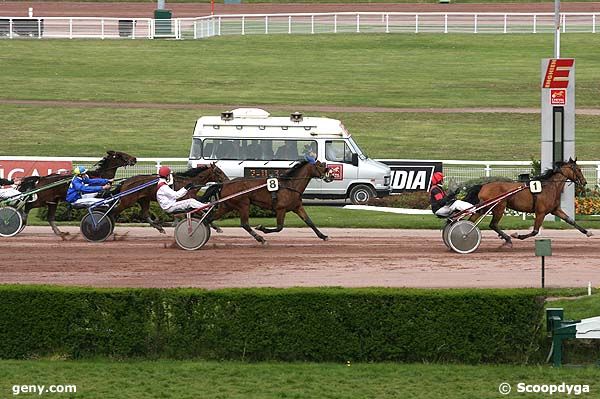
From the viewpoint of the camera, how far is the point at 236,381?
12.9 m

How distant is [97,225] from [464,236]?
593cm

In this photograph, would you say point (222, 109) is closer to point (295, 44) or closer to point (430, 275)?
point (295, 44)

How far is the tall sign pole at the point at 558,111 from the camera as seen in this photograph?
74.5 ft

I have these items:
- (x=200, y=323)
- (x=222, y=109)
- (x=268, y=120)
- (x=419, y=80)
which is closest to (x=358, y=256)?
(x=200, y=323)

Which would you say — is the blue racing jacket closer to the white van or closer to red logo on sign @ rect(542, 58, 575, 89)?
the white van

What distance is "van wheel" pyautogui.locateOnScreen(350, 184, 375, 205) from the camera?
27.4 meters

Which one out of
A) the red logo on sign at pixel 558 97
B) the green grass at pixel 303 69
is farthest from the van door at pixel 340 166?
the green grass at pixel 303 69

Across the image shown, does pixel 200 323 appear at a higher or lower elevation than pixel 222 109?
lower

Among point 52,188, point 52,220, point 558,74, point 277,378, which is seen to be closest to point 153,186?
point 52,188

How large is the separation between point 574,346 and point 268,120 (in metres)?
14.7

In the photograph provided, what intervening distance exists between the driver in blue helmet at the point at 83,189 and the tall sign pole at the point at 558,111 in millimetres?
7876

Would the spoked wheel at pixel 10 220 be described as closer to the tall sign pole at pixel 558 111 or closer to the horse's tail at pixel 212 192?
the horse's tail at pixel 212 192

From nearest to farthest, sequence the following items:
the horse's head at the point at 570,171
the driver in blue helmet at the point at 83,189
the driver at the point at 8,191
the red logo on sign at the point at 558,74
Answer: the horse's head at the point at 570,171 → the driver in blue helmet at the point at 83,189 → the driver at the point at 8,191 → the red logo on sign at the point at 558,74

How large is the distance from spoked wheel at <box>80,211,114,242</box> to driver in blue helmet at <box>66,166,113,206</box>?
37cm
